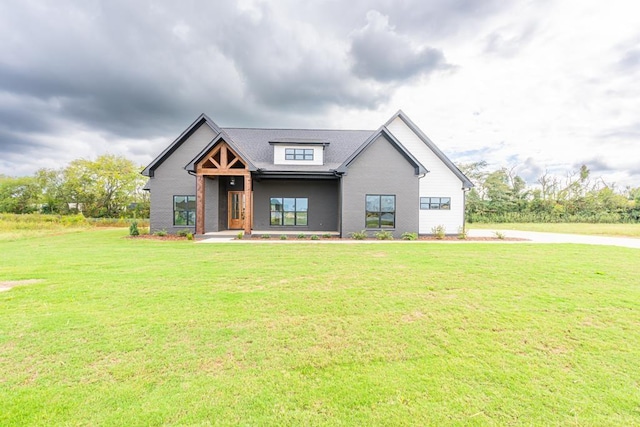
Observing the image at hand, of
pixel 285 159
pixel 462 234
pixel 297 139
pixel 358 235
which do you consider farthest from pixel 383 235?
pixel 297 139

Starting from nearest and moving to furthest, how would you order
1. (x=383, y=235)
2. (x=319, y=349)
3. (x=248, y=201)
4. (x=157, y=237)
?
1. (x=319, y=349)
2. (x=248, y=201)
3. (x=383, y=235)
4. (x=157, y=237)

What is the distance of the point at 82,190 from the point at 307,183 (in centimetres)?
2832

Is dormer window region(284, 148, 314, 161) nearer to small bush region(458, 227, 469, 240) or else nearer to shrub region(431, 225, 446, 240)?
shrub region(431, 225, 446, 240)

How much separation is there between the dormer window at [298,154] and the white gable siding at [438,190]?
6.60 metres

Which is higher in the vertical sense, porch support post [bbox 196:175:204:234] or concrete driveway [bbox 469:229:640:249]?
porch support post [bbox 196:175:204:234]

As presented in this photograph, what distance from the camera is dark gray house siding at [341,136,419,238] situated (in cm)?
1488

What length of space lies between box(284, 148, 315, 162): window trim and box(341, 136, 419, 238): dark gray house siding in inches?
124

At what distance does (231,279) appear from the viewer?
20.5 ft

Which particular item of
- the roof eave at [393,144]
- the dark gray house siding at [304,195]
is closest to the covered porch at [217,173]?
the dark gray house siding at [304,195]

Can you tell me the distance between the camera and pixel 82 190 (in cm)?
2941

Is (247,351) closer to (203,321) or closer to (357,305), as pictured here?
(203,321)

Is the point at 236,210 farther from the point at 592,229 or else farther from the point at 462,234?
the point at 592,229

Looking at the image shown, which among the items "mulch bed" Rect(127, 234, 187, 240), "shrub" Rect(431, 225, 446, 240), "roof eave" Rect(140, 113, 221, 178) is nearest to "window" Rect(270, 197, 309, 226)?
"mulch bed" Rect(127, 234, 187, 240)

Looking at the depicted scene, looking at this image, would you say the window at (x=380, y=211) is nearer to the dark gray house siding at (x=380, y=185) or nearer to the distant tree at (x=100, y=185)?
the dark gray house siding at (x=380, y=185)
